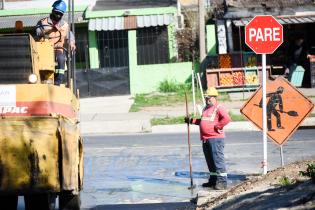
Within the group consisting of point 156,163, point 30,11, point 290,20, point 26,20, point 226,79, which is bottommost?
point 156,163

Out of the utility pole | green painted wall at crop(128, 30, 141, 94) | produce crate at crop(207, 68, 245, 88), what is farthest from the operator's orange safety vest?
green painted wall at crop(128, 30, 141, 94)

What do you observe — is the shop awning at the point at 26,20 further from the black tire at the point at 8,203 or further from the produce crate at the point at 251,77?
the black tire at the point at 8,203

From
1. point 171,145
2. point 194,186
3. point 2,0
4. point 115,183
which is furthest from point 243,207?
point 2,0

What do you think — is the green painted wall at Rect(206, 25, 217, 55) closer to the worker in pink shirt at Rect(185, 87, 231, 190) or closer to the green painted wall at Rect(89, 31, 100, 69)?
the green painted wall at Rect(89, 31, 100, 69)

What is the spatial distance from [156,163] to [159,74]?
1653cm

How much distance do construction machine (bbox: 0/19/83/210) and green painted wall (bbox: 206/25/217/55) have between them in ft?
79.4

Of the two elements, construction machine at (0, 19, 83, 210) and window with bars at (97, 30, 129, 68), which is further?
window with bars at (97, 30, 129, 68)

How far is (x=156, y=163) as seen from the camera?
53.2 ft

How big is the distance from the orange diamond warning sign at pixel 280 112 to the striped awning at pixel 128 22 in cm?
1996

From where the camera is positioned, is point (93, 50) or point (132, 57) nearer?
point (132, 57)

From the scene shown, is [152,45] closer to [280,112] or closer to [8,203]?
[280,112]

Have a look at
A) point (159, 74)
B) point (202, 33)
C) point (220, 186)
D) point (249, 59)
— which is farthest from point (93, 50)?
point (220, 186)

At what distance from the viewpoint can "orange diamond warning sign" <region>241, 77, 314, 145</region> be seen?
13555 mm

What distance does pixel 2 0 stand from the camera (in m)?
36.7
